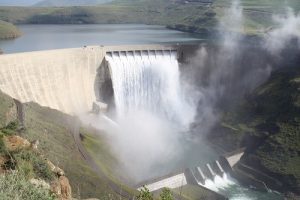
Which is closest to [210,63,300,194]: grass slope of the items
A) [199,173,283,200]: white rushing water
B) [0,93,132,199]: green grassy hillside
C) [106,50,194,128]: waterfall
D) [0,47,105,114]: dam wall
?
[199,173,283,200]: white rushing water

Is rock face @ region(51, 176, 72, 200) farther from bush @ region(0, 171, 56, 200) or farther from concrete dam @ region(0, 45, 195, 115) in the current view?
concrete dam @ region(0, 45, 195, 115)

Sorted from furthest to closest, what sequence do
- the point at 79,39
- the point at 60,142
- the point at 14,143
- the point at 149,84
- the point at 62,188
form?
the point at 79,39, the point at 149,84, the point at 60,142, the point at 14,143, the point at 62,188

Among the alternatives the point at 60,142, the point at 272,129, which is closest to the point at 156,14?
the point at 272,129

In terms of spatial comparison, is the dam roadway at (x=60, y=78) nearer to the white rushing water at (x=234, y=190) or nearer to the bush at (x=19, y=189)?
the white rushing water at (x=234, y=190)

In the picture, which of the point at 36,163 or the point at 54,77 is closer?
the point at 36,163

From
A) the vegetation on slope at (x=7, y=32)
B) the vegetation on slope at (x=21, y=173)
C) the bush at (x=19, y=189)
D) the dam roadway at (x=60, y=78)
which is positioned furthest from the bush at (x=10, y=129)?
the vegetation on slope at (x=7, y=32)

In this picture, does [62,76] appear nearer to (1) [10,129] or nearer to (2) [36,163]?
(1) [10,129]
